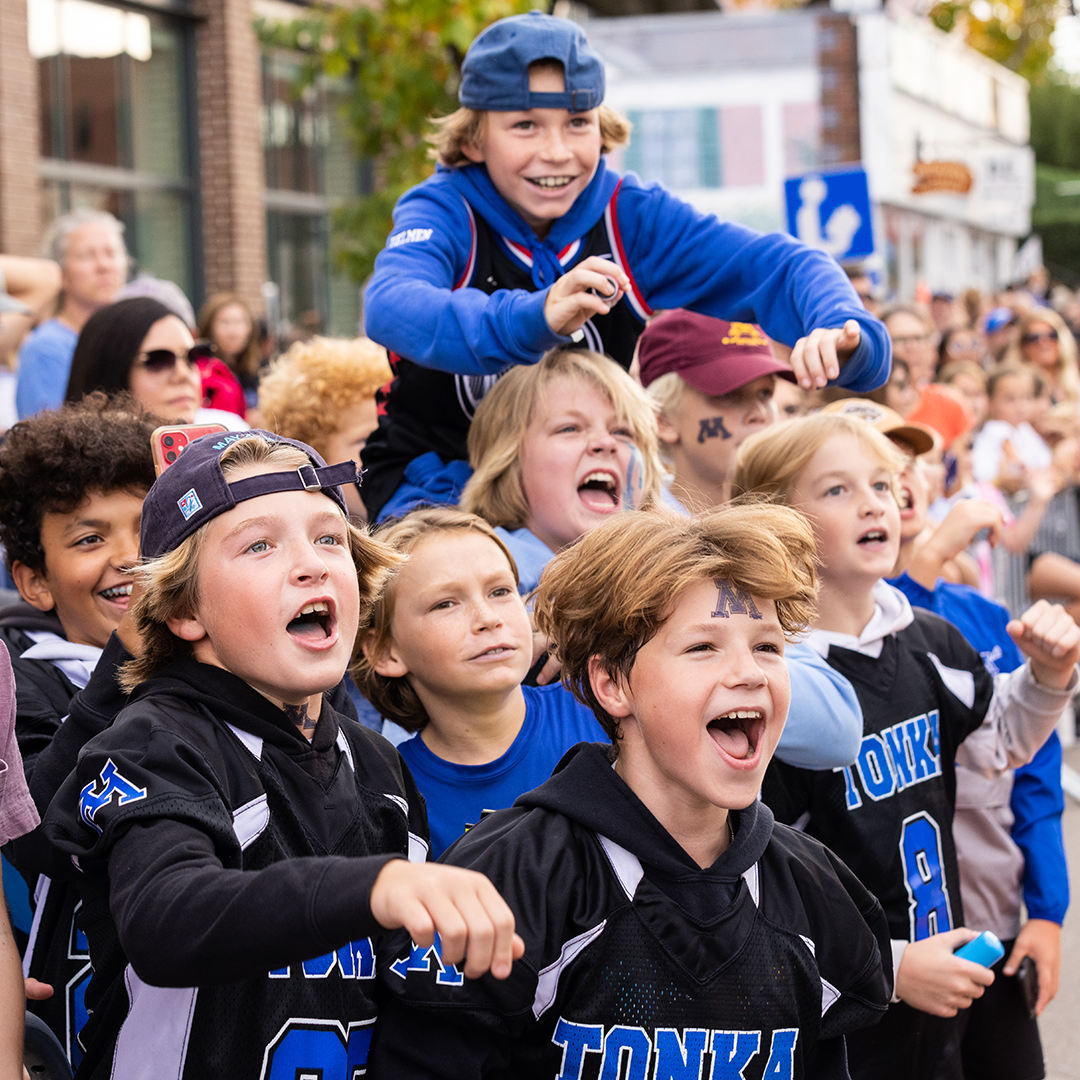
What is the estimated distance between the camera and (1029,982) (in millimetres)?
3285

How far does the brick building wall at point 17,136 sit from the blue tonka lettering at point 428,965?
878 centimetres

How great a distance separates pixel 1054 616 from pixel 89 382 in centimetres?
285

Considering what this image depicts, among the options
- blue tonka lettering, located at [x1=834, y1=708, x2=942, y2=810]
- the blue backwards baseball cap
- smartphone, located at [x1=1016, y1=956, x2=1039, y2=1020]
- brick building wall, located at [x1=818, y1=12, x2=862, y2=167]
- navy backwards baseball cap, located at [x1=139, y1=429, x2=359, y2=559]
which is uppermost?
brick building wall, located at [x1=818, y1=12, x2=862, y2=167]

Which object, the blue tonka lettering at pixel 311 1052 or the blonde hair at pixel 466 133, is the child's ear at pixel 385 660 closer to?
the blue tonka lettering at pixel 311 1052

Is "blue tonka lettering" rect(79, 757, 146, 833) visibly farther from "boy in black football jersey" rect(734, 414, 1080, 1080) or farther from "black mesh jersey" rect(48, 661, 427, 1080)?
"boy in black football jersey" rect(734, 414, 1080, 1080)

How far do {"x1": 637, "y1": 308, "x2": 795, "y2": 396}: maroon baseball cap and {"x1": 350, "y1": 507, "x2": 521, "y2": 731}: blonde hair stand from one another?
124cm

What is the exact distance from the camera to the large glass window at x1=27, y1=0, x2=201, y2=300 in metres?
10.4

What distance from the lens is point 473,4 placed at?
913 centimetres

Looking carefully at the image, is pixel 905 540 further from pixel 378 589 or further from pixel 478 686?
pixel 378 589

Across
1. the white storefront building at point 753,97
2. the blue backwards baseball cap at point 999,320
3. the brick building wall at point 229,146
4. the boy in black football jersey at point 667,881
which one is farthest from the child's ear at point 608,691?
the white storefront building at point 753,97

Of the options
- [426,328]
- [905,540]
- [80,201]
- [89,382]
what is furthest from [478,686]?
[80,201]

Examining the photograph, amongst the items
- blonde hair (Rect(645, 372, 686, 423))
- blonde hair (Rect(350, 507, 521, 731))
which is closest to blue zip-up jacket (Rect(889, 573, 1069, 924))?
blonde hair (Rect(645, 372, 686, 423))

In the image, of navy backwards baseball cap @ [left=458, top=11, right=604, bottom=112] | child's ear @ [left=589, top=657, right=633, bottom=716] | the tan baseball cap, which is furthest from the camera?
the tan baseball cap

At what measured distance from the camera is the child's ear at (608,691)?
7.27 feet
